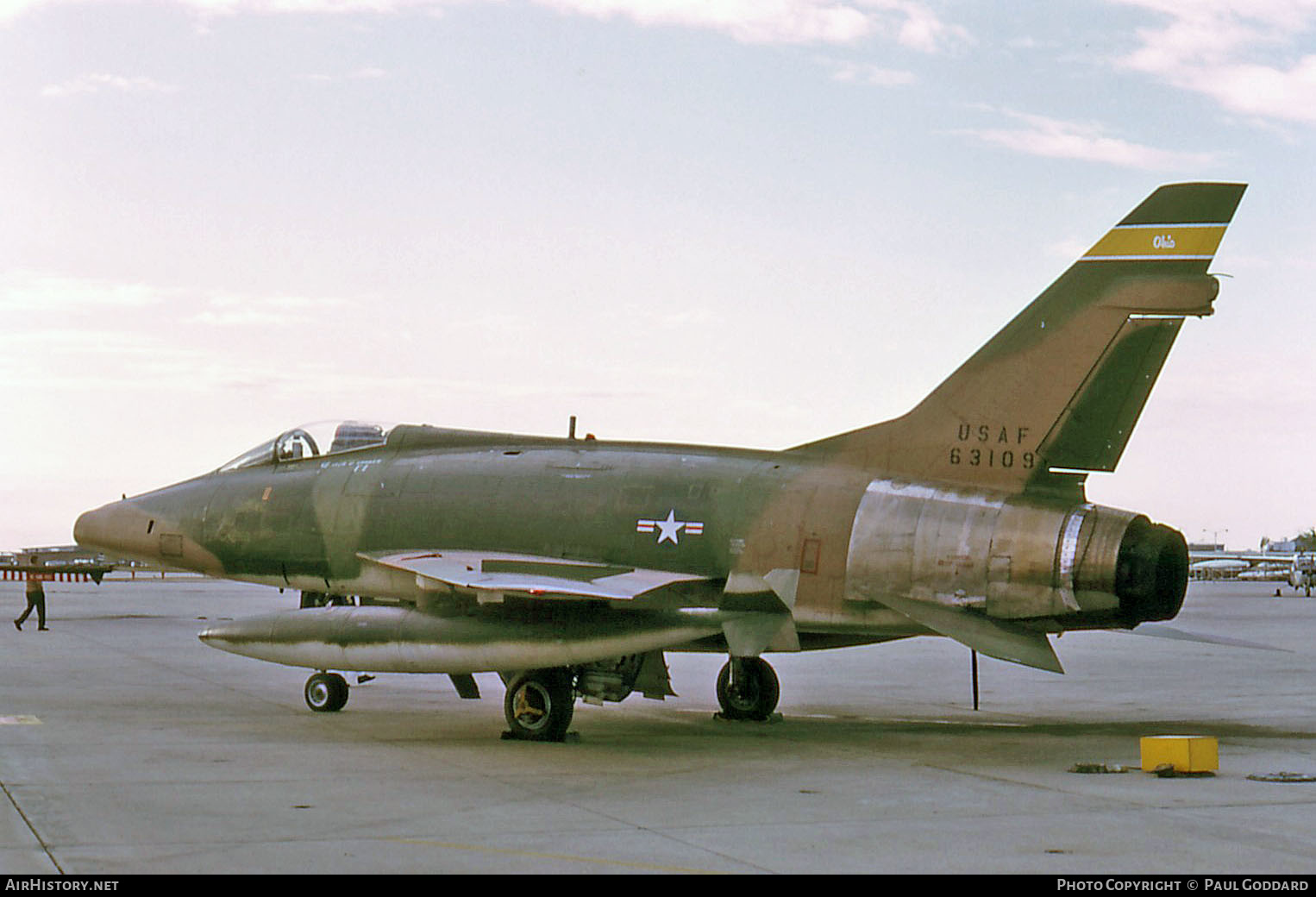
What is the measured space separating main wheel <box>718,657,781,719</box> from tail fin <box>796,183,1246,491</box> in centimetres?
345

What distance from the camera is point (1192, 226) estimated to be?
12.9 metres

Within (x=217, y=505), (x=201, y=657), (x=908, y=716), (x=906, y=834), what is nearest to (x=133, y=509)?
(x=217, y=505)

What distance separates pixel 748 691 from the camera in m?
16.0

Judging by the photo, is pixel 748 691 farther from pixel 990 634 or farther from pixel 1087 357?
pixel 1087 357

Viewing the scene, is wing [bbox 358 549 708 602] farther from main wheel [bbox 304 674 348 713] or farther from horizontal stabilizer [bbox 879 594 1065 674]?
horizontal stabilizer [bbox 879 594 1065 674]

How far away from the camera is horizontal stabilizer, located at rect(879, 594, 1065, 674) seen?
12.4 metres

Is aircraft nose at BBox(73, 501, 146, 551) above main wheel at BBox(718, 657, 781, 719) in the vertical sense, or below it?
above

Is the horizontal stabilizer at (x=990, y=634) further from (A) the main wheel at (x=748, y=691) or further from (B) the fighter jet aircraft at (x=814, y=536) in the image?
(A) the main wheel at (x=748, y=691)

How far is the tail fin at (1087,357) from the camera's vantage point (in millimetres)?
12828

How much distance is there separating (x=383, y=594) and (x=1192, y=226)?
352 inches

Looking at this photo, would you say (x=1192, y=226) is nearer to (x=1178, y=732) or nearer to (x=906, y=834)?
(x=1178, y=732)

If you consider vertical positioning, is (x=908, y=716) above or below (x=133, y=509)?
below

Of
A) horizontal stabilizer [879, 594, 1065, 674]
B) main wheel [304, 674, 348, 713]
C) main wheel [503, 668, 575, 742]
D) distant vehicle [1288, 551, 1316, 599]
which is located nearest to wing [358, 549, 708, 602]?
main wheel [503, 668, 575, 742]

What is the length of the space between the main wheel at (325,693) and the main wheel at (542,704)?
3.31 metres
